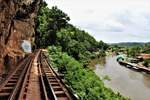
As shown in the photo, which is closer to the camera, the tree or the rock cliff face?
the rock cliff face

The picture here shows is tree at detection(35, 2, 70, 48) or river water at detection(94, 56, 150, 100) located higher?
tree at detection(35, 2, 70, 48)

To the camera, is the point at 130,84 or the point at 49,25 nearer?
the point at 130,84

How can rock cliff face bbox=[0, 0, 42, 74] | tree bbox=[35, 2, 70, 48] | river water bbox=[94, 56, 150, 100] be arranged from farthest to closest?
1. tree bbox=[35, 2, 70, 48]
2. river water bbox=[94, 56, 150, 100]
3. rock cliff face bbox=[0, 0, 42, 74]

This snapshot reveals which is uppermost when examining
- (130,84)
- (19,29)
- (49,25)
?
(49,25)

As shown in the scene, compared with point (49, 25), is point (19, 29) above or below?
below

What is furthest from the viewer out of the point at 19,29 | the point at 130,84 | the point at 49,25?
the point at 49,25

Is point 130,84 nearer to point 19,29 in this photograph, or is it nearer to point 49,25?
point 19,29

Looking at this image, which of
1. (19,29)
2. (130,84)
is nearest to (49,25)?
(19,29)

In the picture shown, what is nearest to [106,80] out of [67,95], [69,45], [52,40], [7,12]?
[69,45]

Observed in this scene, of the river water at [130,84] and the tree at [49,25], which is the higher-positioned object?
the tree at [49,25]

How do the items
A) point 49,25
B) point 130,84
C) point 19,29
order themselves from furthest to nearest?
1. point 49,25
2. point 130,84
3. point 19,29

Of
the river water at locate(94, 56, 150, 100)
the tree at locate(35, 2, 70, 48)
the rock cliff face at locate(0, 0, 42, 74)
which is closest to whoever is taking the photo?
the rock cliff face at locate(0, 0, 42, 74)

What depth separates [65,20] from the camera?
67062mm

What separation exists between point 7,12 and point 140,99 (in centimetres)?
1795
